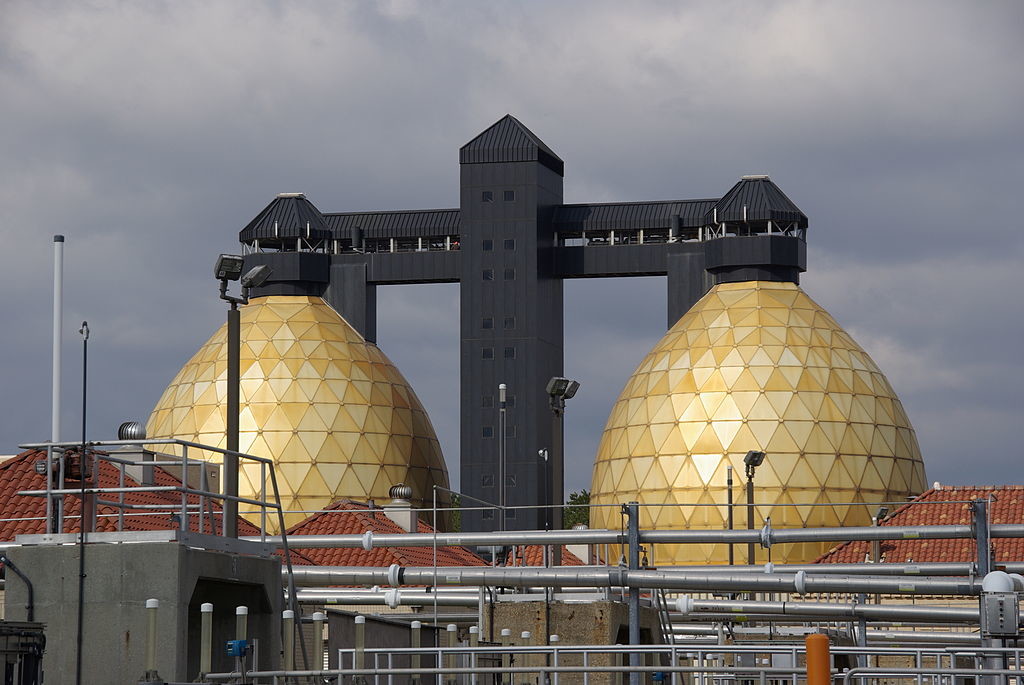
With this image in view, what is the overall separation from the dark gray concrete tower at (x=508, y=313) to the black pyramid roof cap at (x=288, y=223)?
7767mm

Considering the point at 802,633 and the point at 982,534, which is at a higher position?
the point at 982,534

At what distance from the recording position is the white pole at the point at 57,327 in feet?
82.6

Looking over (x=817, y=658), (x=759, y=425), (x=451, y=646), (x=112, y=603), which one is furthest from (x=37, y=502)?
(x=759, y=425)

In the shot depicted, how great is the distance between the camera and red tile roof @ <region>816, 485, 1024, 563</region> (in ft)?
149

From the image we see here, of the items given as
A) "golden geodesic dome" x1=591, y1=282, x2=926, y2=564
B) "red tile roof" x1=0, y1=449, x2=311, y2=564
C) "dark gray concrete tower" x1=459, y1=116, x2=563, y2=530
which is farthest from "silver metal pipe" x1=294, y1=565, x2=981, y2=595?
"golden geodesic dome" x1=591, y1=282, x2=926, y2=564

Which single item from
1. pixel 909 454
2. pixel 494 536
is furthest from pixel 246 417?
pixel 494 536

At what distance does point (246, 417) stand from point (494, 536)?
121 ft

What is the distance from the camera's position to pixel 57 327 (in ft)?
85.2

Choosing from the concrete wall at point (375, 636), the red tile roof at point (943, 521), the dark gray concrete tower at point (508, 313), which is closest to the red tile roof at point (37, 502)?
the concrete wall at point (375, 636)

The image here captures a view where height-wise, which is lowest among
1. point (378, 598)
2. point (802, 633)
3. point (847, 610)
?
point (802, 633)

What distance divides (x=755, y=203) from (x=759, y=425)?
7.90 m

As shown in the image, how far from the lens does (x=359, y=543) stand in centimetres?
3216

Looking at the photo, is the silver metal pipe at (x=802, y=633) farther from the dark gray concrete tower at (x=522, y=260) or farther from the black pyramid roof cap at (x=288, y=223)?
the black pyramid roof cap at (x=288, y=223)

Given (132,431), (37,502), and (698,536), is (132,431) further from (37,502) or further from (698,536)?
(698,536)
